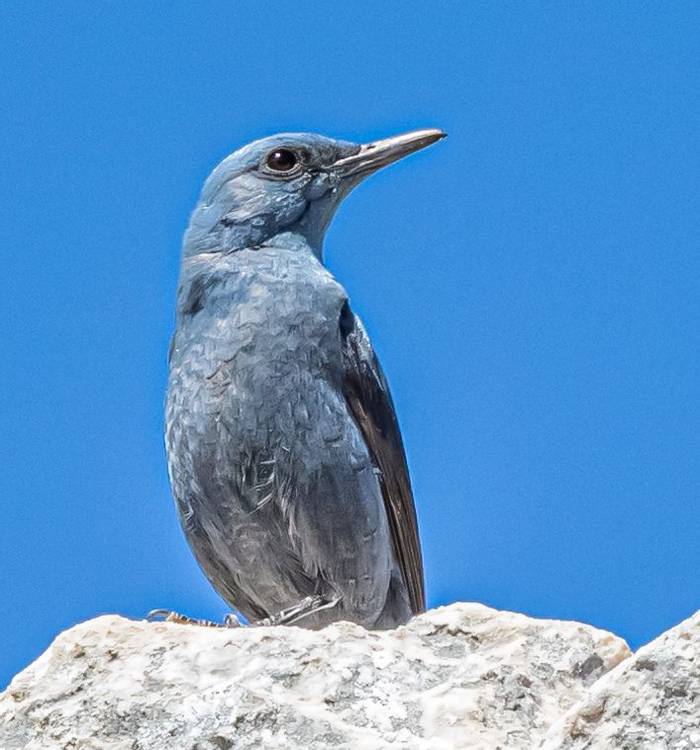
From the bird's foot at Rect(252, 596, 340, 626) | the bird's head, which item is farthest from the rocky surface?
the bird's head

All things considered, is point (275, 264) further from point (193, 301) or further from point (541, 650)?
point (541, 650)

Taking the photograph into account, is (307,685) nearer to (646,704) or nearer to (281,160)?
(646,704)

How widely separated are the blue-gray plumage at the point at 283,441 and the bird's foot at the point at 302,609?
0.01 meters

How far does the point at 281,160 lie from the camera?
28.6ft

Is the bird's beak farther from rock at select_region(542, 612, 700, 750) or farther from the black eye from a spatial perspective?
rock at select_region(542, 612, 700, 750)

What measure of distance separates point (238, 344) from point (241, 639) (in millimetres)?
2612

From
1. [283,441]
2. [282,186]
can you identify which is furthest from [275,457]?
[282,186]

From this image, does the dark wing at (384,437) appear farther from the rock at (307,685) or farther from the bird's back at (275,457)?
the rock at (307,685)

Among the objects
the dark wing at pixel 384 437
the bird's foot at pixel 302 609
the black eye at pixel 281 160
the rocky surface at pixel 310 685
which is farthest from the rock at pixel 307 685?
the black eye at pixel 281 160

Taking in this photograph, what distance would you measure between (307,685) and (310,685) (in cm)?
1

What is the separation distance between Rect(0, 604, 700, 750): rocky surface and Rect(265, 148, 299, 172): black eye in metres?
3.70

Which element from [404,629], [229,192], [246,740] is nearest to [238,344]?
[229,192]

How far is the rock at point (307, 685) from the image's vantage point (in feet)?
16.2

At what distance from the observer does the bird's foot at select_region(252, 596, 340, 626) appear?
7.30m
